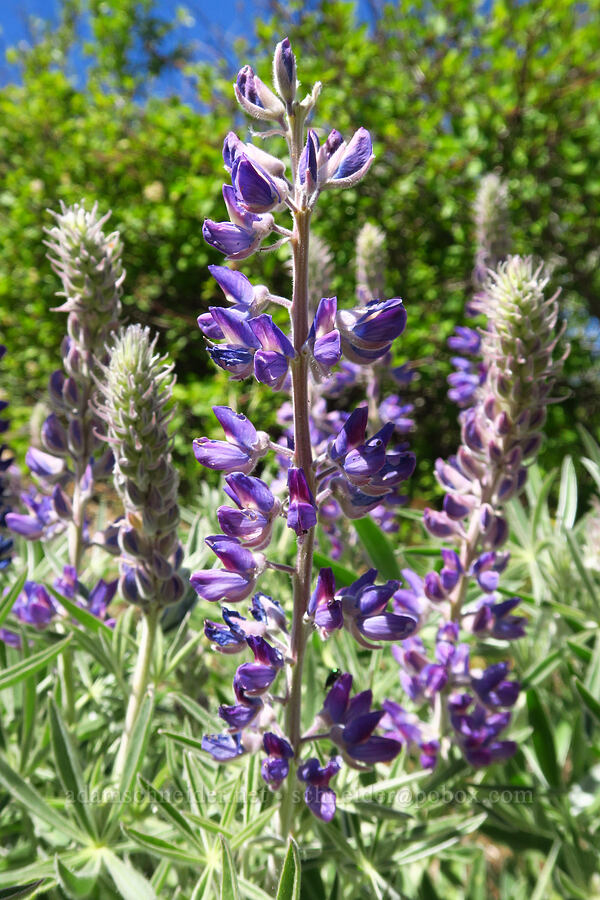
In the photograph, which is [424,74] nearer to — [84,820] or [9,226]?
[9,226]

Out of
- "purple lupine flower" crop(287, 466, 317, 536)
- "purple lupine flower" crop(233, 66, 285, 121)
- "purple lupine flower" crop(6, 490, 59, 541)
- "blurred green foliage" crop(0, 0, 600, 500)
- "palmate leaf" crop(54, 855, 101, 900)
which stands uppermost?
"blurred green foliage" crop(0, 0, 600, 500)

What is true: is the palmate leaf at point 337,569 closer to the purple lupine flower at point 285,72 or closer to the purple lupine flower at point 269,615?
the purple lupine flower at point 269,615

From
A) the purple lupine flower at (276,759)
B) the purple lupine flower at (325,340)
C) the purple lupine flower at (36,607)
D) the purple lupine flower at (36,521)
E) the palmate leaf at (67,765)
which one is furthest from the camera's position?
the purple lupine flower at (36,521)

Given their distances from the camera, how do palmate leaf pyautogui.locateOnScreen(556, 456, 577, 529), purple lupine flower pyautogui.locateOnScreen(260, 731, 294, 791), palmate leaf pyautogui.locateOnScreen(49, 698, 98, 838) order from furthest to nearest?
palmate leaf pyautogui.locateOnScreen(556, 456, 577, 529) < palmate leaf pyautogui.locateOnScreen(49, 698, 98, 838) < purple lupine flower pyautogui.locateOnScreen(260, 731, 294, 791)

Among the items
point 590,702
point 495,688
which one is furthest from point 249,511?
point 590,702

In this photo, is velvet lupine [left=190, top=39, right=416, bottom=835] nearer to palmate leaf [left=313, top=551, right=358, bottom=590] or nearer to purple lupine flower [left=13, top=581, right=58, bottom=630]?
palmate leaf [left=313, top=551, right=358, bottom=590]

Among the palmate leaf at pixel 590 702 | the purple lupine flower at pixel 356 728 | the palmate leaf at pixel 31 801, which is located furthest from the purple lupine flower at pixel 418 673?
the palmate leaf at pixel 31 801

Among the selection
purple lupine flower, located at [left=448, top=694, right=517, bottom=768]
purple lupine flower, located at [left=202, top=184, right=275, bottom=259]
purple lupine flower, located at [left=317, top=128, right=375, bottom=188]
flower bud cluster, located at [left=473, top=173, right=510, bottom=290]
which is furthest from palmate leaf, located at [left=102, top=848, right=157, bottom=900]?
flower bud cluster, located at [left=473, top=173, right=510, bottom=290]

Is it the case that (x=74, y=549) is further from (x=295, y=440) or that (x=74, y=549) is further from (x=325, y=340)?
(x=325, y=340)
